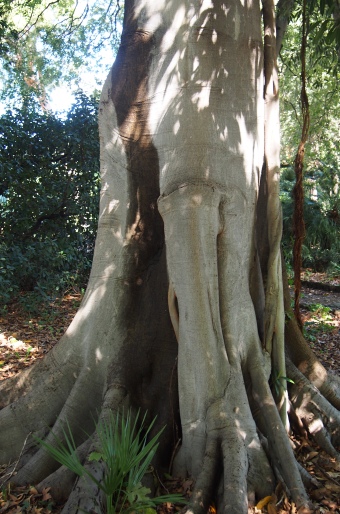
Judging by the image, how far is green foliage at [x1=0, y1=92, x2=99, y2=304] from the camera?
28.2ft

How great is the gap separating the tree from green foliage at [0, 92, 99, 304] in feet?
14.1

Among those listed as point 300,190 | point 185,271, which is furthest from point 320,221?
point 185,271

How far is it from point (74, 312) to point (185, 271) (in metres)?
5.46

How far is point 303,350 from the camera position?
16.6ft

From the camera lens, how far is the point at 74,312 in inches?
350

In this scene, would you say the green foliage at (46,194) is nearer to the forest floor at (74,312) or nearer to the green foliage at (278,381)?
the forest floor at (74,312)

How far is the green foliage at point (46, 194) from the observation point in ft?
28.2

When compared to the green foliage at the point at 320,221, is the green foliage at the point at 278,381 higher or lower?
lower

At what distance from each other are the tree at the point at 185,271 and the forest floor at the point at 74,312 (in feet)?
0.49

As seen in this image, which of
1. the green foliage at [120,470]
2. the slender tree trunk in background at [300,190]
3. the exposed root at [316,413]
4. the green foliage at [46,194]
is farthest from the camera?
the green foliage at [46,194]

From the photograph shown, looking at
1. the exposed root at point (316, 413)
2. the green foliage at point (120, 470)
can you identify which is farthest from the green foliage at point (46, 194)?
the green foliage at point (120, 470)

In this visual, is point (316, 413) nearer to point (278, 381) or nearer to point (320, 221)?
point (278, 381)

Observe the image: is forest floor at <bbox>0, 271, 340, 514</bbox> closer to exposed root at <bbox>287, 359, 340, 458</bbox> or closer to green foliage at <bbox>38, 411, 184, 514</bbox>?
exposed root at <bbox>287, 359, 340, 458</bbox>

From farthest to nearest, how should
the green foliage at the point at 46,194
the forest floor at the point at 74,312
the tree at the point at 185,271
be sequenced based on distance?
the green foliage at the point at 46,194 < the tree at the point at 185,271 < the forest floor at the point at 74,312
